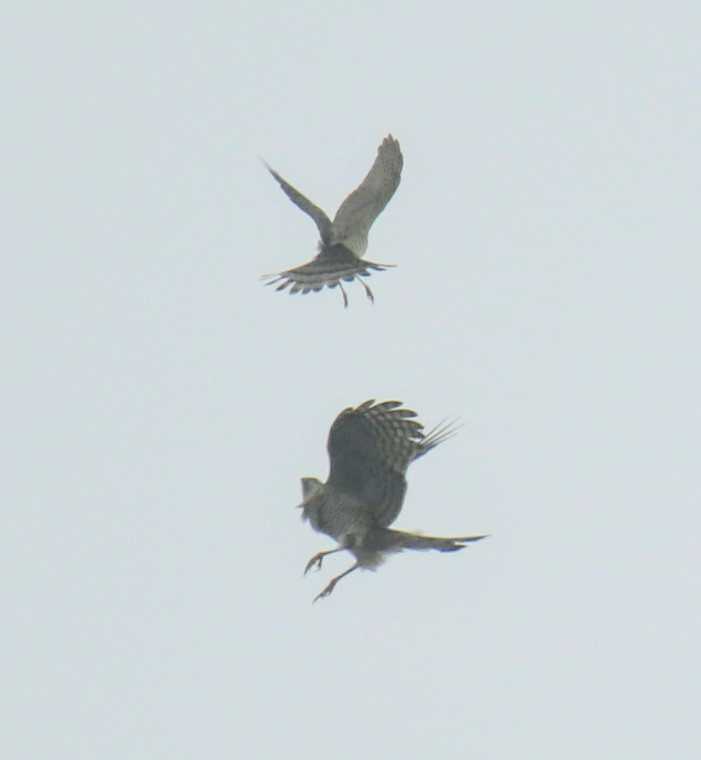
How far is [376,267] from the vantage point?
17.5m

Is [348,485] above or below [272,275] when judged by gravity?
below

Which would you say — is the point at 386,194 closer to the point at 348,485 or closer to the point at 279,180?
the point at 279,180

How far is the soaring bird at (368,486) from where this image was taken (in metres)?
14.8

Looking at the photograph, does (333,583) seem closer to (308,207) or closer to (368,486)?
(368,486)

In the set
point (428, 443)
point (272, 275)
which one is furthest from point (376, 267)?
point (428, 443)

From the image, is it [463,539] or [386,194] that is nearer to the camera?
[463,539]

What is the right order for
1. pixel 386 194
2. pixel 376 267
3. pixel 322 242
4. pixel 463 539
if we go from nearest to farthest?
pixel 463 539 < pixel 376 267 < pixel 322 242 < pixel 386 194

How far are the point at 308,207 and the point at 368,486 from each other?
14.5ft

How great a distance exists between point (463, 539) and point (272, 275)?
3.71 m

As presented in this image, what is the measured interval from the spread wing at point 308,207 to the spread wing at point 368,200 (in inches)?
3.2

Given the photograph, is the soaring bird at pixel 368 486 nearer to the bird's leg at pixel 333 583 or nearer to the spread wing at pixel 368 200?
the bird's leg at pixel 333 583

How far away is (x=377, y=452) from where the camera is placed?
48.8ft

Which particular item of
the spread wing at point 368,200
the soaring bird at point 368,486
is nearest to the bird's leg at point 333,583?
the soaring bird at point 368,486

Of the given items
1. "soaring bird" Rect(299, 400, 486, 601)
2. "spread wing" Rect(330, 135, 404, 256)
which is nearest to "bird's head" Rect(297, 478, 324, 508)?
"soaring bird" Rect(299, 400, 486, 601)
